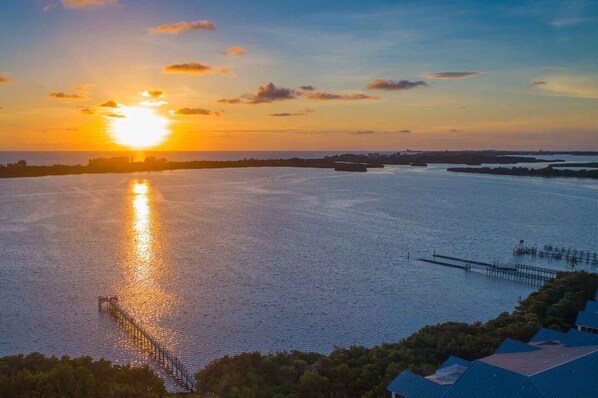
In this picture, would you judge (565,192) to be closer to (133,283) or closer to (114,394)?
(133,283)

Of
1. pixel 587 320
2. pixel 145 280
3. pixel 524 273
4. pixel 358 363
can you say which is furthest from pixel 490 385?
pixel 524 273

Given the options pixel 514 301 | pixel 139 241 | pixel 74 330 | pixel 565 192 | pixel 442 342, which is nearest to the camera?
pixel 442 342

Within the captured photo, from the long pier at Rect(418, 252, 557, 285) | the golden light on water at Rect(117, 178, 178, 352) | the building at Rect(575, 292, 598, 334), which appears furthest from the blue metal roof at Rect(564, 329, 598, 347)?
the long pier at Rect(418, 252, 557, 285)

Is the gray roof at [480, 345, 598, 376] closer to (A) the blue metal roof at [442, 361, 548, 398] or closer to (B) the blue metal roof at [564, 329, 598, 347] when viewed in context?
(A) the blue metal roof at [442, 361, 548, 398]

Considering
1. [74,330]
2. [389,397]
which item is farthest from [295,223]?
[389,397]

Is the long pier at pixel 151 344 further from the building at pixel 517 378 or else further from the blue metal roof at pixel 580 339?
the blue metal roof at pixel 580 339

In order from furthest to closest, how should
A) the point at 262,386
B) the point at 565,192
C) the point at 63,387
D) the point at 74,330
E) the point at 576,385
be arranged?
the point at 565,192 → the point at 74,330 → the point at 262,386 → the point at 63,387 → the point at 576,385

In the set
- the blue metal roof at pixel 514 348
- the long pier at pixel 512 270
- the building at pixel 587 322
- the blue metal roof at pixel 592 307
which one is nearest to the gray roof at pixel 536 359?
the blue metal roof at pixel 514 348
